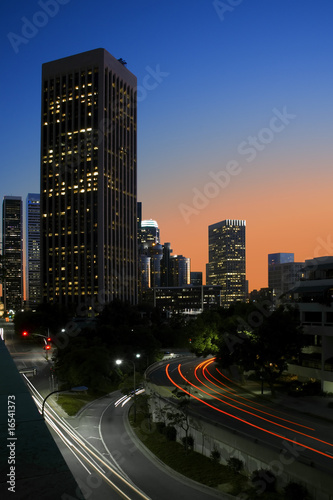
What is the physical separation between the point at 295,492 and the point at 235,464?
556cm

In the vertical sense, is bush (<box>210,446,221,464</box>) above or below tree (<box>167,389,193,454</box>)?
below

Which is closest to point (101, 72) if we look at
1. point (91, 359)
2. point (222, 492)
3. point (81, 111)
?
point (81, 111)

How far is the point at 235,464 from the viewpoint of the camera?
25.6m

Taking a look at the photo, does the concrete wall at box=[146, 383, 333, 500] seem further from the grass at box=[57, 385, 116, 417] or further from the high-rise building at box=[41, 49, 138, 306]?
the high-rise building at box=[41, 49, 138, 306]

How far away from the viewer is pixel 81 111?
200 metres

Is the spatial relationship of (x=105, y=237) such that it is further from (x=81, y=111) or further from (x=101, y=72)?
(x=101, y=72)

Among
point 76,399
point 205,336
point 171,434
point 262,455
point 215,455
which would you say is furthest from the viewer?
point 205,336

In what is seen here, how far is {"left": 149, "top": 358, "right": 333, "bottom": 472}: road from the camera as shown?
27031 mm

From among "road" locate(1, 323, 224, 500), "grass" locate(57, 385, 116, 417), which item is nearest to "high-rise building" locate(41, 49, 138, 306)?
"grass" locate(57, 385, 116, 417)

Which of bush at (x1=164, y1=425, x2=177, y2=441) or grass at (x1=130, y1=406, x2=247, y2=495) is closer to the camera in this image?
grass at (x1=130, y1=406, x2=247, y2=495)

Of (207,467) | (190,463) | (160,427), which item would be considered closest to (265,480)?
(207,467)

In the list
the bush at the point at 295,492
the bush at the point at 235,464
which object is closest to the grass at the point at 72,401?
the bush at the point at 235,464

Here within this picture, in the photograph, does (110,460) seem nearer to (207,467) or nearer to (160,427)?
(160,427)

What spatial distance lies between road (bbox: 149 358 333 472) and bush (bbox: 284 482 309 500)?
46.6 inches
